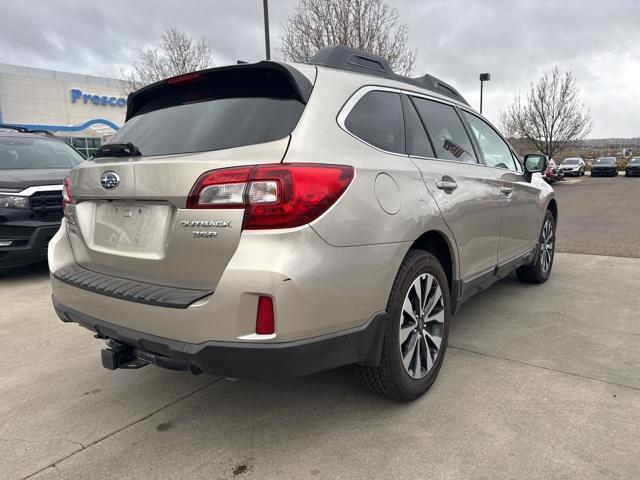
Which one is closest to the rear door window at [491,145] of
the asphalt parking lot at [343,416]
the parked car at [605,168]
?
the asphalt parking lot at [343,416]

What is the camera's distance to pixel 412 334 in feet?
8.48

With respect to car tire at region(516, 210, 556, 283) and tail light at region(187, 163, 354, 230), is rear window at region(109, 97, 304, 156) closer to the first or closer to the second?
tail light at region(187, 163, 354, 230)

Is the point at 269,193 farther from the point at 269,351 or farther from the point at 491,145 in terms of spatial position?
the point at 491,145

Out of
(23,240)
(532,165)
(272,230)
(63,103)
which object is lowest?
(23,240)

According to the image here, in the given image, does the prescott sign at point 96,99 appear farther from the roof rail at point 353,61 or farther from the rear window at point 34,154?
the roof rail at point 353,61

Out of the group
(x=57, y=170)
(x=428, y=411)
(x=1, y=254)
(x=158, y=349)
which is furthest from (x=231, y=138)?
(x=57, y=170)

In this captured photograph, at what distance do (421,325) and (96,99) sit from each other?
3470 cm

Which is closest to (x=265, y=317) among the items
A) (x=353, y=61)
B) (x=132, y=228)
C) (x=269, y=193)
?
(x=269, y=193)

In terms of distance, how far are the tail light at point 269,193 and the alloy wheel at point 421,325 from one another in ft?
2.67

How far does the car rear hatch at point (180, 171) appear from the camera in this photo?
2.01 metres

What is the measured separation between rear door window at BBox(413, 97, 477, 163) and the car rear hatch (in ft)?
3.38

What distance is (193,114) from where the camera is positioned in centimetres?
246

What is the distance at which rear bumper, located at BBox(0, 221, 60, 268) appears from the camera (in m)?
5.28

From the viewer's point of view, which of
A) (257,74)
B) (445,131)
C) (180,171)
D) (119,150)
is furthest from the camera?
(445,131)
